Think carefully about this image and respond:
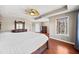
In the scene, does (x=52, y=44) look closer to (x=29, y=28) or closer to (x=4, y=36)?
(x=29, y=28)

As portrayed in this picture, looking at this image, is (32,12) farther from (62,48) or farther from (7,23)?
(62,48)

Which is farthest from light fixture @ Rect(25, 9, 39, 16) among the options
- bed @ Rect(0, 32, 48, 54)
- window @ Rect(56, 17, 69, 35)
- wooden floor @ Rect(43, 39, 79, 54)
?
wooden floor @ Rect(43, 39, 79, 54)

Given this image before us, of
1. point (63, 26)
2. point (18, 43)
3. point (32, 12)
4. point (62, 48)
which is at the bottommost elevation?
point (62, 48)

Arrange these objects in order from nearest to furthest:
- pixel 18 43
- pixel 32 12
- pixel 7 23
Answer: pixel 18 43 → pixel 7 23 → pixel 32 12

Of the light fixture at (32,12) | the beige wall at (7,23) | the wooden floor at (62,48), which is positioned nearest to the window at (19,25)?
the beige wall at (7,23)

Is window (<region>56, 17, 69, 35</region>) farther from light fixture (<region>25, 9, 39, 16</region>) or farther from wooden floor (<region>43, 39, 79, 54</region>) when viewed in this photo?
light fixture (<region>25, 9, 39, 16</region>)

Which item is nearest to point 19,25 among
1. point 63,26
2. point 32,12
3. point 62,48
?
point 32,12

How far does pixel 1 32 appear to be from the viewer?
4.98 feet

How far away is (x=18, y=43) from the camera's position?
1.44 m

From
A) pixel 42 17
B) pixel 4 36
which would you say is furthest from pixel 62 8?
pixel 4 36

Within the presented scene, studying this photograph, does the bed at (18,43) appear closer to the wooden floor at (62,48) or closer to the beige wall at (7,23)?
the beige wall at (7,23)

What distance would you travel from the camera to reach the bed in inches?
53.7

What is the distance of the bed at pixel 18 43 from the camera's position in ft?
4.47
